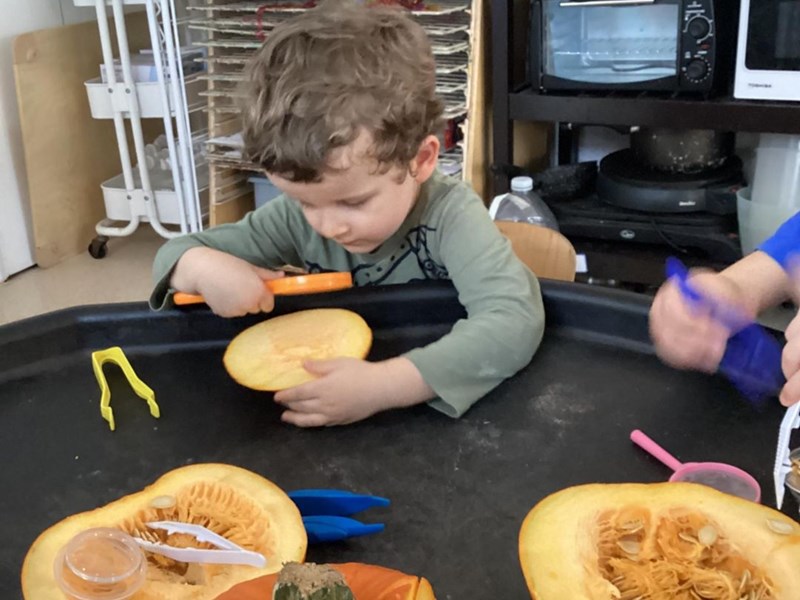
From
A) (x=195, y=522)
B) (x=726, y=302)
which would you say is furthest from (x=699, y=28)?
(x=195, y=522)

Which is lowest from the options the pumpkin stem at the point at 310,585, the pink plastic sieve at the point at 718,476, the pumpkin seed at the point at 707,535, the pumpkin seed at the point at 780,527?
the pink plastic sieve at the point at 718,476

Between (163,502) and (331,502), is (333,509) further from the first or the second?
(163,502)

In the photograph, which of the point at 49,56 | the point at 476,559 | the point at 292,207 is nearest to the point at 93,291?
the point at 49,56

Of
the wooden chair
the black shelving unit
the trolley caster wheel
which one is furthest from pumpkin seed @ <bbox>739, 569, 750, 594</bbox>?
the trolley caster wheel

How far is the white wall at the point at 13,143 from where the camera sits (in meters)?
2.19

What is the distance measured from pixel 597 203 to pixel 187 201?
1.09m

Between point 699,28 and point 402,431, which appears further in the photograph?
point 699,28

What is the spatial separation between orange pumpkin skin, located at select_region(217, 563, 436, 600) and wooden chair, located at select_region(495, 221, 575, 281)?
709mm

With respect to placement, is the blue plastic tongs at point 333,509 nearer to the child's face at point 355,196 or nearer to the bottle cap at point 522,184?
the child's face at point 355,196

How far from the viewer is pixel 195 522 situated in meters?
0.56

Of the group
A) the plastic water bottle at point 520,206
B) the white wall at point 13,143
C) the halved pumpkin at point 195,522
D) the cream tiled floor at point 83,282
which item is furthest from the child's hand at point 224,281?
the white wall at point 13,143

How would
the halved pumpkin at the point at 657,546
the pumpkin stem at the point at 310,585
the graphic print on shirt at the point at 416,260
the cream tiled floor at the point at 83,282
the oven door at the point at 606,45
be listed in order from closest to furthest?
the pumpkin stem at the point at 310,585, the halved pumpkin at the point at 657,546, the graphic print on shirt at the point at 416,260, the oven door at the point at 606,45, the cream tiled floor at the point at 83,282

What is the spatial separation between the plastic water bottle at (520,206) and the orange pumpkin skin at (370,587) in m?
1.39

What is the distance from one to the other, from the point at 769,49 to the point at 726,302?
1071mm
